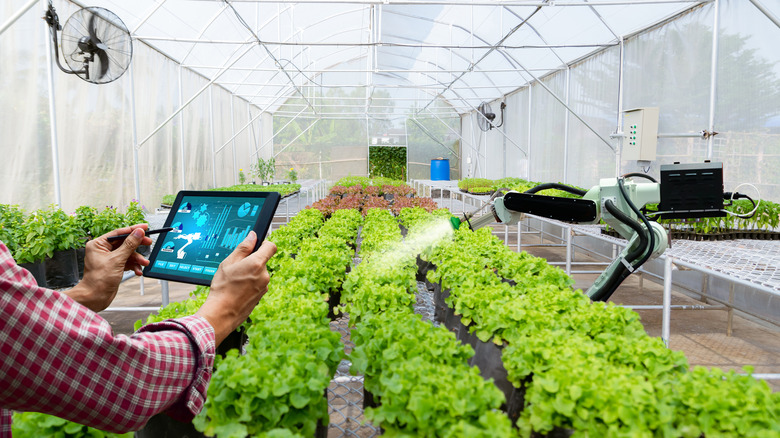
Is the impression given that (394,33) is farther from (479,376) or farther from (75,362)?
(75,362)

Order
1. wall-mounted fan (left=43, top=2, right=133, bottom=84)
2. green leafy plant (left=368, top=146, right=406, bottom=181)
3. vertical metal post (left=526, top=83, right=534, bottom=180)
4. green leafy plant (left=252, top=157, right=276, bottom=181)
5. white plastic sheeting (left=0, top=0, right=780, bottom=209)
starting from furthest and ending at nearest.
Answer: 1. green leafy plant (left=368, top=146, right=406, bottom=181)
2. green leafy plant (left=252, top=157, right=276, bottom=181)
3. vertical metal post (left=526, top=83, right=534, bottom=180)
4. white plastic sheeting (left=0, top=0, right=780, bottom=209)
5. wall-mounted fan (left=43, top=2, right=133, bottom=84)

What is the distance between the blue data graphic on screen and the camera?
162 centimetres

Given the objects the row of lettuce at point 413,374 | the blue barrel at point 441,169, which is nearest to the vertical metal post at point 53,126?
the row of lettuce at point 413,374

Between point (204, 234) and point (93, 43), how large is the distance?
4.17 m

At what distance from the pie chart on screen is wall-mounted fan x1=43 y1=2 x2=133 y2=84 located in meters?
4.11

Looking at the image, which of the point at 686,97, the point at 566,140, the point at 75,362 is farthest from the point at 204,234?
the point at 566,140

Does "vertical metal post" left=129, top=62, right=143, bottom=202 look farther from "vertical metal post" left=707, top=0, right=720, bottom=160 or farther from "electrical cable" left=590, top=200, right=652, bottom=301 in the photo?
"vertical metal post" left=707, top=0, right=720, bottom=160

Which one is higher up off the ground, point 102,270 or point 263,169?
point 263,169

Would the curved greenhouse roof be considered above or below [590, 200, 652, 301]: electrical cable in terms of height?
above

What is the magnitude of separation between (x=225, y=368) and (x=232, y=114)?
13552 mm

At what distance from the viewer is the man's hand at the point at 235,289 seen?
1266 mm

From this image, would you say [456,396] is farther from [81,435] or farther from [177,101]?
[177,101]

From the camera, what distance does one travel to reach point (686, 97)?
604 cm

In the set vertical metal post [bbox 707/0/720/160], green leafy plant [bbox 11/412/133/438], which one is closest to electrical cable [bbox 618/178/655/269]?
green leafy plant [bbox 11/412/133/438]
